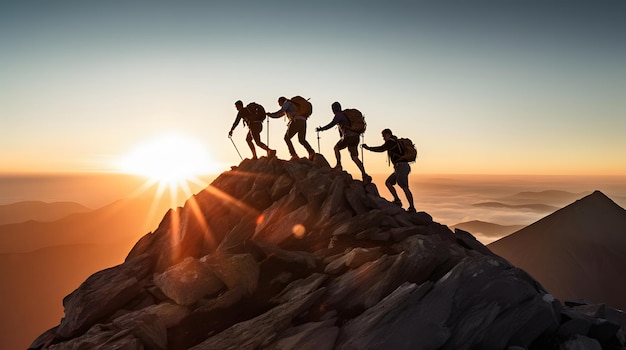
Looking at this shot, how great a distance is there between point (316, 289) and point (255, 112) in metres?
14.5

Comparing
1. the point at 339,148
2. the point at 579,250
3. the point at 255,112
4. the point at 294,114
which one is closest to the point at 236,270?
the point at 339,148

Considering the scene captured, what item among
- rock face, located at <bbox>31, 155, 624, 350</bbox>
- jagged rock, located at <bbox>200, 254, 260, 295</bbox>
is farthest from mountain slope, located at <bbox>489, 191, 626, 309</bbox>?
jagged rock, located at <bbox>200, 254, 260, 295</bbox>

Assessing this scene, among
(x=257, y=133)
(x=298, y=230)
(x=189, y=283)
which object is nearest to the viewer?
(x=189, y=283)

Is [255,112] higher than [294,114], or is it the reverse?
[255,112]

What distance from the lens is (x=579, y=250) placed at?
127 m

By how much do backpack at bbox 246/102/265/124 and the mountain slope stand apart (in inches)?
4252

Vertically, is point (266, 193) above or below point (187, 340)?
above

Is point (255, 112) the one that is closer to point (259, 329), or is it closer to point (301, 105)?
point (301, 105)

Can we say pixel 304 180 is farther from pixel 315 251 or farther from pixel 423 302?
pixel 423 302

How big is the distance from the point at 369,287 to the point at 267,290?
4513 mm

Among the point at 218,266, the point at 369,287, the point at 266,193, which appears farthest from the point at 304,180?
the point at 369,287

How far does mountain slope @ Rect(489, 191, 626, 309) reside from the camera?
113 metres

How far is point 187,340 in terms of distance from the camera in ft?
55.7

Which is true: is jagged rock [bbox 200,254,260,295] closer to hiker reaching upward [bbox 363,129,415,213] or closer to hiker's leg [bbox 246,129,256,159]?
hiker reaching upward [bbox 363,129,415,213]
